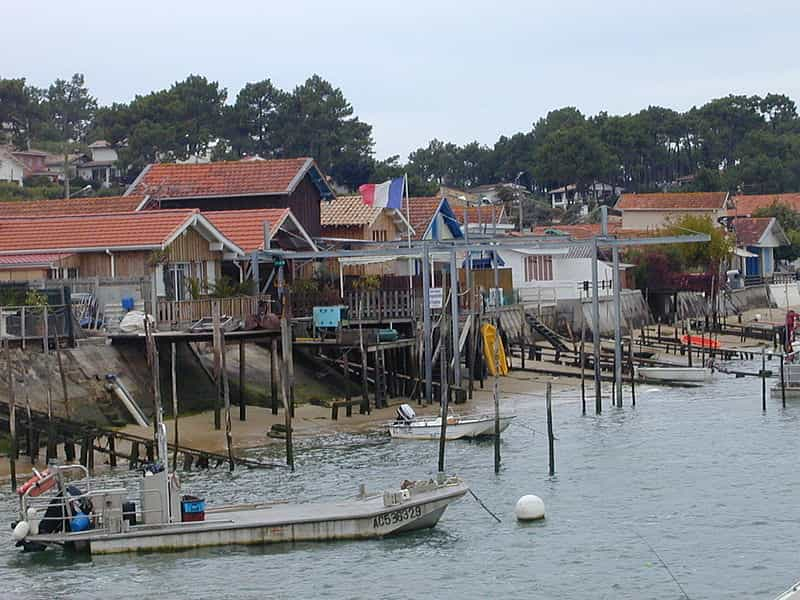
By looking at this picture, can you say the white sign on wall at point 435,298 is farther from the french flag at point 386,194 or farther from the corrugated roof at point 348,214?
the corrugated roof at point 348,214

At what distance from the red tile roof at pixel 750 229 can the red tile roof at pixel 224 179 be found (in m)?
54.8

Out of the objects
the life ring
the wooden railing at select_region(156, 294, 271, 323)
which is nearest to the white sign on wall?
the wooden railing at select_region(156, 294, 271, 323)

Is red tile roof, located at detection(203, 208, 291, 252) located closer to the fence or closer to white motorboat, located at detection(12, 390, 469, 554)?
the fence

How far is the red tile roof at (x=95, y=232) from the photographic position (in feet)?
169

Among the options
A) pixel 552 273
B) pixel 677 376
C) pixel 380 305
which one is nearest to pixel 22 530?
pixel 380 305

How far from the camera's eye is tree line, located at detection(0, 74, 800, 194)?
5010 inches

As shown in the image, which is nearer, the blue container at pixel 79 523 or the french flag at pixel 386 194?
the blue container at pixel 79 523

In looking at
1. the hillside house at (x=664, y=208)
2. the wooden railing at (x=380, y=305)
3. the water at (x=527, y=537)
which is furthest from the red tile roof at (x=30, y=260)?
the hillside house at (x=664, y=208)

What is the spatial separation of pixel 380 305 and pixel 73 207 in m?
16.4

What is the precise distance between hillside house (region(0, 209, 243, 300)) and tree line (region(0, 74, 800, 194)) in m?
66.3

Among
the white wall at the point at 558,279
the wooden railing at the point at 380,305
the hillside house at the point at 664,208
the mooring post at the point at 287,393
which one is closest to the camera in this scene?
the mooring post at the point at 287,393

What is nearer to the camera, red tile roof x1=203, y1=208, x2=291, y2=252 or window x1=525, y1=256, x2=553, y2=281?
red tile roof x1=203, y1=208, x2=291, y2=252

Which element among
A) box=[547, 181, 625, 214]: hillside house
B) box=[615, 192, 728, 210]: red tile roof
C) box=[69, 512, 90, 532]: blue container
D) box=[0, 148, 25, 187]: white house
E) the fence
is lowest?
box=[69, 512, 90, 532]: blue container

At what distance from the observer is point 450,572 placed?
30.2 m
